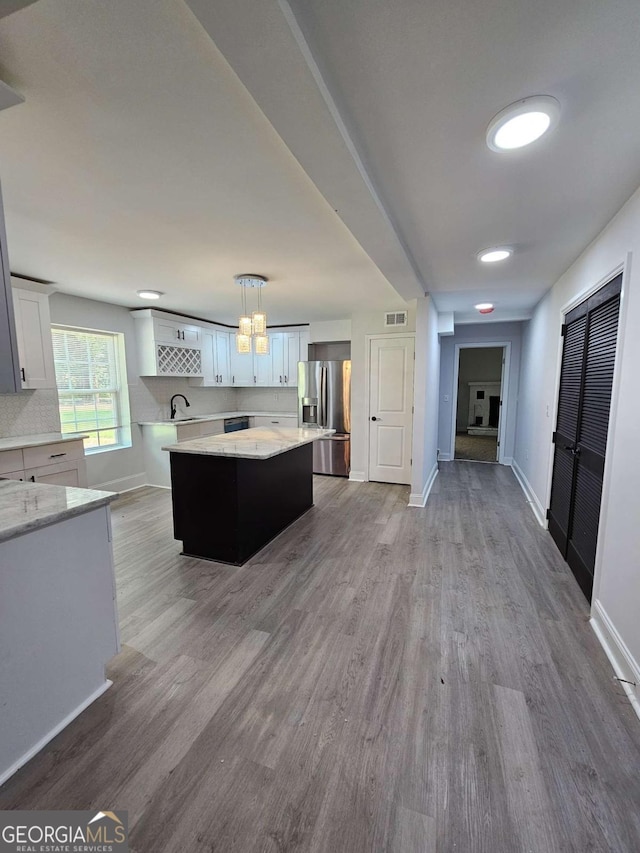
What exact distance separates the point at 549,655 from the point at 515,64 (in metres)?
2.48

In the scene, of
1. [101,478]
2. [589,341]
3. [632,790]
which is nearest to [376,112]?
[589,341]

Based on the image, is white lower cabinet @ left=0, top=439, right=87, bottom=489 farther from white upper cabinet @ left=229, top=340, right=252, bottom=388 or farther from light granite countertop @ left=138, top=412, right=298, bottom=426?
white upper cabinet @ left=229, top=340, right=252, bottom=388

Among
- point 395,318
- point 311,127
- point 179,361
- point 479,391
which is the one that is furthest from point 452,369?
point 311,127

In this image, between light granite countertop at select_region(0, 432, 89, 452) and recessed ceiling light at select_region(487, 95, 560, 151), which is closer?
recessed ceiling light at select_region(487, 95, 560, 151)

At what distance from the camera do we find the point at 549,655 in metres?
1.84

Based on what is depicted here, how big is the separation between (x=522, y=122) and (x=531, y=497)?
3.84 metres

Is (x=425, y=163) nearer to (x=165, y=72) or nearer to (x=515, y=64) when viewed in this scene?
(x=515, y=64)

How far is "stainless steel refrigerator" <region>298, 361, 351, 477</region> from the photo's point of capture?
5270mm

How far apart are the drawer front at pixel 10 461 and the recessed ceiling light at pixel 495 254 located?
4.13 meters

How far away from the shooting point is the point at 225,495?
9.11ft

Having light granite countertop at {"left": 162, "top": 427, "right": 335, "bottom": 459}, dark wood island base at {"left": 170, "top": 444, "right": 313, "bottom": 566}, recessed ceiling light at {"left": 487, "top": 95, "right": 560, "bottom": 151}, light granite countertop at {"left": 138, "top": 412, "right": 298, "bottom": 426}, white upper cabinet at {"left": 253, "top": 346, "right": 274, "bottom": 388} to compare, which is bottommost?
dark wood island base at {"left": 170, "top": 444, "right": 313, "bottom": 566}

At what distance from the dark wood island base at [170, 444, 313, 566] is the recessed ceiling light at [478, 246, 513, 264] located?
238cm

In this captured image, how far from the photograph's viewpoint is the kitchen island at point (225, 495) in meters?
2.75

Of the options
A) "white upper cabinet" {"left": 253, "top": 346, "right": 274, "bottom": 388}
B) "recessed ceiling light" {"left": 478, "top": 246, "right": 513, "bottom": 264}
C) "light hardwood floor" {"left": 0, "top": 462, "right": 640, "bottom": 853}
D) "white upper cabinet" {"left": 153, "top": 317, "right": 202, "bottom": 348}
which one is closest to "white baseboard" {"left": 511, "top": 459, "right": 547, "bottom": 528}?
"light hardwood floor" {"left": 0, "top": 462, "right": 640, "bottom": 853}
